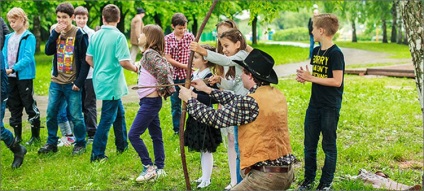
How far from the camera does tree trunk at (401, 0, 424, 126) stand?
16.7 feet

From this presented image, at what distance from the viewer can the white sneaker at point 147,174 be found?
595cm

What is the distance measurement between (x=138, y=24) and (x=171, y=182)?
28.7 ft

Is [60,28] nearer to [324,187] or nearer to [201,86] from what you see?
[201,86]

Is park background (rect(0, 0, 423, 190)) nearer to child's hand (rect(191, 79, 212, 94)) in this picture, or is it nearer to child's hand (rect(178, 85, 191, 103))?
child's hand (rect(191, 79, 212, 94))

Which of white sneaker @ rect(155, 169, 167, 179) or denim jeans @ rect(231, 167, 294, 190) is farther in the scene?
white sneaker @ rect(155, 169, 167, 179)

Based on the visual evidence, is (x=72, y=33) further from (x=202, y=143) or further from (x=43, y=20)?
(x=43, y=20)

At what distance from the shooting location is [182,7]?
88.0ft

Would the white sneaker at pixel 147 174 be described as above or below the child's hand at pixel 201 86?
below

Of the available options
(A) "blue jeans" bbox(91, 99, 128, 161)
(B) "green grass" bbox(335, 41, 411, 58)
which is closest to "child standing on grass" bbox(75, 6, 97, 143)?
(A) "blue jeans" bbox(91, 99, 128, 161)

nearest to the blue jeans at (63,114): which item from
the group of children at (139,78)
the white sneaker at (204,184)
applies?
the group of children at (139,78)

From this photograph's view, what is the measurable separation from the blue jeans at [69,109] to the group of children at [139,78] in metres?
0.01

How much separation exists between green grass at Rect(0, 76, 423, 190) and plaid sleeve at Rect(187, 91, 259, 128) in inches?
63.7

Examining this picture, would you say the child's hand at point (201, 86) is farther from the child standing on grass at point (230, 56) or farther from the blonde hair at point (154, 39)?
the blonde hair at point (154, 39)

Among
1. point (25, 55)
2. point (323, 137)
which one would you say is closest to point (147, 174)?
point (323, 137)
